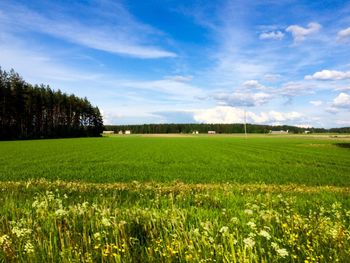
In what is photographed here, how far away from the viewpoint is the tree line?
4094 inches

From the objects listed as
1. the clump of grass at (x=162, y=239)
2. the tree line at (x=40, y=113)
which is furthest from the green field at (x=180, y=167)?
the tree line at (x=40, y=113)

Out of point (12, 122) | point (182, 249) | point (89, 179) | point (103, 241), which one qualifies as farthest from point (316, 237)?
point (12, 122)

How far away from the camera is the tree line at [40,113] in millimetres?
104000

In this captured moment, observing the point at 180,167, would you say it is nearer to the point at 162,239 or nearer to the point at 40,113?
the point at 162,239

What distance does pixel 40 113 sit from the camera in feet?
408

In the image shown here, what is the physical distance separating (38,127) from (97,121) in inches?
2039

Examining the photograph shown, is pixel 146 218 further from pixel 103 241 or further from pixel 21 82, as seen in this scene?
pixel 21 82

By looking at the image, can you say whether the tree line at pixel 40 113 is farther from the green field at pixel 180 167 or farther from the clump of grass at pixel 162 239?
the clump of grass at pixel 162 239

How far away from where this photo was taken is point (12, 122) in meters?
108

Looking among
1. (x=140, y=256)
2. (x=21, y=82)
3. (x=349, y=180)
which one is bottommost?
(x=349, y=180)

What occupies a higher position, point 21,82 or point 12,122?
point 21,82

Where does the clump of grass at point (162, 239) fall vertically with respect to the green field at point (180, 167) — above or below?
above

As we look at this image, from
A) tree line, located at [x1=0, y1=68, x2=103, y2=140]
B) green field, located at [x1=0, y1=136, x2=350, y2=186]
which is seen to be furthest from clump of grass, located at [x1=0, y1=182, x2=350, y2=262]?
tree line, located at [x1=0, y1=68, x2=103, y2=140]

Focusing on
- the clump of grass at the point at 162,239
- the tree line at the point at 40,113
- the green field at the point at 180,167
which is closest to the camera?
the clump of grass at the point at 162,239
